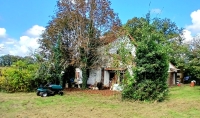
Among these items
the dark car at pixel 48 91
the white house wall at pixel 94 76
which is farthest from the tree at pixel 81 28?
the dark car at pixel 48 91

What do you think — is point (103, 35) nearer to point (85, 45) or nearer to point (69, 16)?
point (85, 45)

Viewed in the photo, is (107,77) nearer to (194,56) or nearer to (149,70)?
(149,70)

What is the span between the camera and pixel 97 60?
22.6 metres

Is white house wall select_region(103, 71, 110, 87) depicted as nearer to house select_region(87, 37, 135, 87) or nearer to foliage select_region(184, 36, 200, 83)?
house select_region(87, 37, 135, 87)

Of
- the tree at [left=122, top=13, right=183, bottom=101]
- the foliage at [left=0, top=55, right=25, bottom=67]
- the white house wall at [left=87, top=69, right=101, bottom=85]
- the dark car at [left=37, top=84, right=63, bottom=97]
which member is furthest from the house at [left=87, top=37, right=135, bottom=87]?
the foliage at [left=0, top=55, right=25, bottom=67]

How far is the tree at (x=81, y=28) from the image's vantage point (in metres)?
21.7

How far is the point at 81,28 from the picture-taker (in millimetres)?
21969

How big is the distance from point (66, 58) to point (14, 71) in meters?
5.62

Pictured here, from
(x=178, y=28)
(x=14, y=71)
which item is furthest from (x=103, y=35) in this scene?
(x=178, y=28)

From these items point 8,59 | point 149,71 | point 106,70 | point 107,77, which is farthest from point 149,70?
point 8,59

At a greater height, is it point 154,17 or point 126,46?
point 154,17

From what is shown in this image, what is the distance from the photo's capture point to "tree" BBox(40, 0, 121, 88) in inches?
854

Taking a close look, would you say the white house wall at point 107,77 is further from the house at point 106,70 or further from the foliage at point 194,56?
the foliage at point 194,56

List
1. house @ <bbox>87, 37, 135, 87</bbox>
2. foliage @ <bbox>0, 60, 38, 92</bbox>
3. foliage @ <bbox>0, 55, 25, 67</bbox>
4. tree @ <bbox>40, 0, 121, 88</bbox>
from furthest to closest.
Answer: foliage @ <bbox>0, 55, 25, 67</bbox>
tree @ <bbox>40, 0, 121, 88</bbox>
house @ <bbox>87, 37, 135, 87</bbox>
foliage @ <bbox>0, 60, 38, 92</bbox>
